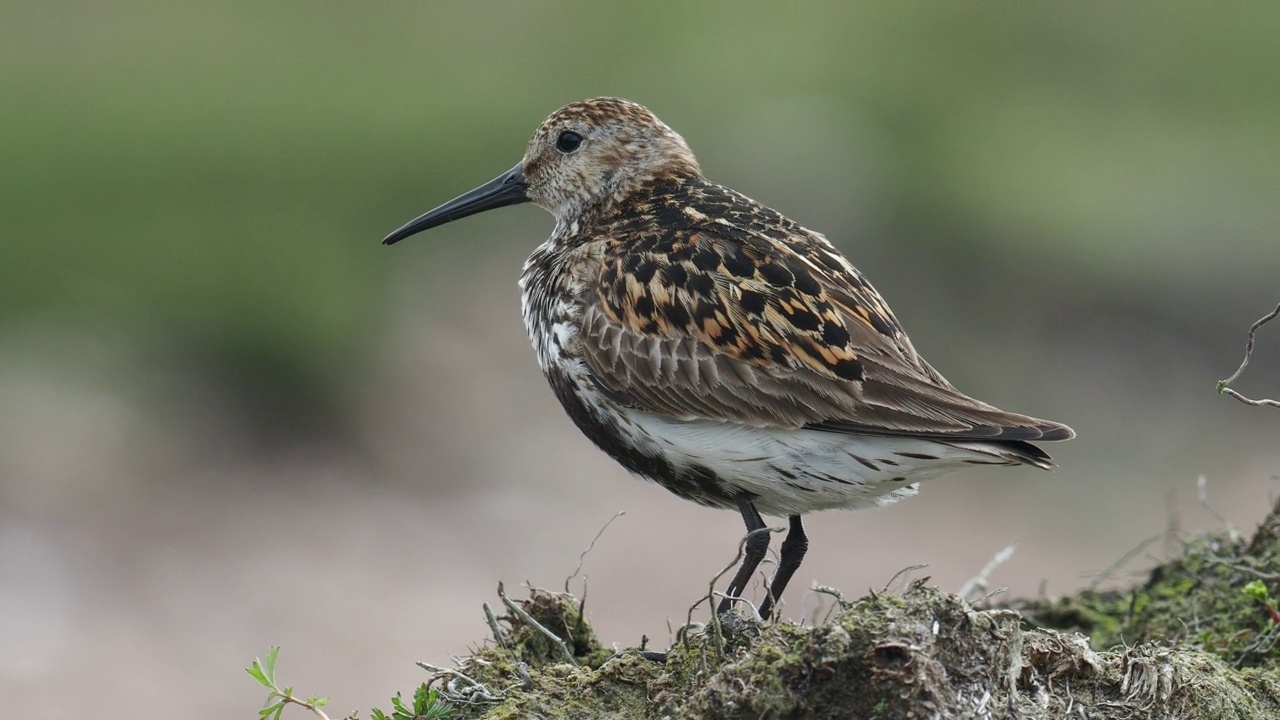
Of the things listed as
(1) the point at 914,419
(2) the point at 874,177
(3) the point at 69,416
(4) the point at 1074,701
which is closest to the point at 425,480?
(3) the point at 69,416

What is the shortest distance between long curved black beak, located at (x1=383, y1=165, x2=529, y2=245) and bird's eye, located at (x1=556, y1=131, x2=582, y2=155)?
282 millimetres

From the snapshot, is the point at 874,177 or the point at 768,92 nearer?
the point at 874,177

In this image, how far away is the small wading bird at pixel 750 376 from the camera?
19.2ft

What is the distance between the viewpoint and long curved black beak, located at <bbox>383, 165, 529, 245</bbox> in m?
8.05

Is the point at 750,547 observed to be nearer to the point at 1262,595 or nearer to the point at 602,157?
the point at 1262,595

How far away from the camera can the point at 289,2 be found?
76.8 ft

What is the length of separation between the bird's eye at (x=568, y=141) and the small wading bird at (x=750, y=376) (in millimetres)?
869

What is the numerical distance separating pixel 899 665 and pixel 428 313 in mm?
12958

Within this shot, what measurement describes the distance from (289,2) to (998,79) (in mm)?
10071

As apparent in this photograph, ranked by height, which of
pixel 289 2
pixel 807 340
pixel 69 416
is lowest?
pixel 807 340

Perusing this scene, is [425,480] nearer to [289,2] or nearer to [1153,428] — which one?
[1153,428]

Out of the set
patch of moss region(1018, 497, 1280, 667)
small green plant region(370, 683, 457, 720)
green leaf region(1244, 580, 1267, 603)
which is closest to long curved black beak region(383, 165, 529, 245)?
patch of moss region(1018, 497, 1280, 667)

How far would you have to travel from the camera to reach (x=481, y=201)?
8133mm

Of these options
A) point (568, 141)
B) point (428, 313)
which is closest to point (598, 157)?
point (568, 141)
